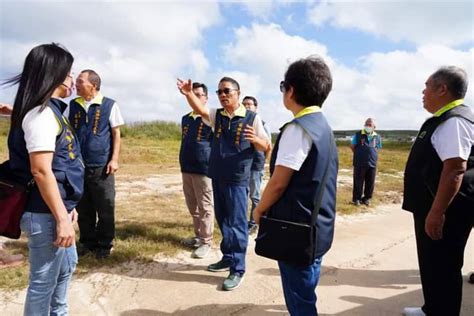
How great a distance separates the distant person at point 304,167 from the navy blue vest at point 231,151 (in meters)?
1.41

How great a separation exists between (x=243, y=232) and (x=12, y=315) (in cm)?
219

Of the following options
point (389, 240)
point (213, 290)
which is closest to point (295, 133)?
point (213, 290)

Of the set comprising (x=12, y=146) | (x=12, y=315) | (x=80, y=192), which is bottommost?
(x=12, y=315)

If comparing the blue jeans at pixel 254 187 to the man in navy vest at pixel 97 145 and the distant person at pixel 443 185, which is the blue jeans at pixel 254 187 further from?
the distant person at pixel 443 185

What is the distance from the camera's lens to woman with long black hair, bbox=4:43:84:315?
2059 millimetres

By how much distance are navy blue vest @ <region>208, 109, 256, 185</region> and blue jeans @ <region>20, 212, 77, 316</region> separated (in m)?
1.76

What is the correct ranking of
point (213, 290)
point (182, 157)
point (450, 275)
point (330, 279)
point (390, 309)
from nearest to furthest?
point (450, 275), point (390, 309), point (213, 290), point (330, 279), point (182, 157)

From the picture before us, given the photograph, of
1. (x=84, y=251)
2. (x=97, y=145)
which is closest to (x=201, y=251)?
(x=84, y=251)

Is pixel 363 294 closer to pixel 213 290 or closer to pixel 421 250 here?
pixel 421 250

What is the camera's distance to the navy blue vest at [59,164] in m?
2.15

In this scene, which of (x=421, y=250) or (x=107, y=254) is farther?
(x=107, y=254)

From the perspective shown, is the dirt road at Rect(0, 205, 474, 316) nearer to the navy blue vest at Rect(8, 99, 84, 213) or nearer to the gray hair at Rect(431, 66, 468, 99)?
the navy blue vest at Rect(8, 99, 84, 213)

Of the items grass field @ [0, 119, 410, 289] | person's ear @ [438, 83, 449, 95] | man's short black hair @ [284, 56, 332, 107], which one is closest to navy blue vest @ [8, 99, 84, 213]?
grass field @ [0, 119, 410, 289]

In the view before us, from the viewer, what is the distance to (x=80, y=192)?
239 centimetres
